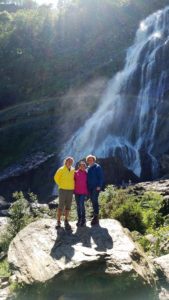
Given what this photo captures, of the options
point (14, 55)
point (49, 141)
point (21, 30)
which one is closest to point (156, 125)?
point (49, 141)

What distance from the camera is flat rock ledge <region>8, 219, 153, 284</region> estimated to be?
8.58 metres

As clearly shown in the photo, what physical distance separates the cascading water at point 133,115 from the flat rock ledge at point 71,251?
18509 millimetres

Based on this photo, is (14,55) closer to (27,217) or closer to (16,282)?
(27,217)

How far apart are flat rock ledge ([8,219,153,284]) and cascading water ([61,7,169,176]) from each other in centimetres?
1851

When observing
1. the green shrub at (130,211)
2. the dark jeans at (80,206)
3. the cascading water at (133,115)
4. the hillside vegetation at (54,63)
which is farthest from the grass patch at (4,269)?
the hillside vegetation at (54,63)

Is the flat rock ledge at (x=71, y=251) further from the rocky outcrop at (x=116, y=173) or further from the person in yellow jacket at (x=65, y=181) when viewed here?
the rocky outcrop at (x=116, y=173)

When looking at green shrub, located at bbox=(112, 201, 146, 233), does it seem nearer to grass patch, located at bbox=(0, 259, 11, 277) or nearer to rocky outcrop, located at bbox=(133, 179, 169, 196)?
grass patch, located at bbox=(0, 259, 11, 277)

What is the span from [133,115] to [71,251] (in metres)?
25.5

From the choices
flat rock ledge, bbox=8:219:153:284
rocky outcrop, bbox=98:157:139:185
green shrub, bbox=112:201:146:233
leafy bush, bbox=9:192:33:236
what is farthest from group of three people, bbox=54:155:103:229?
rocky outcrop, bbox=98:157:139:185

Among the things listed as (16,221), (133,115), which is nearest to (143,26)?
(133,115)

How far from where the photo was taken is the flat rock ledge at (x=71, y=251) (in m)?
8.58

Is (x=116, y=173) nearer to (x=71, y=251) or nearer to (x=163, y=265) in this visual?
(x=71, y=251)

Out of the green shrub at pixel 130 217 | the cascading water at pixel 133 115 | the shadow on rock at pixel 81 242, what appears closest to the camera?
the shadow on rock at pixel 81 242

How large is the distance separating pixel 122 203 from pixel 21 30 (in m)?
47.1
